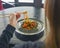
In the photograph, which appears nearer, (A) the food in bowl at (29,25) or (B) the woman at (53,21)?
(B) the woman at (53,21)

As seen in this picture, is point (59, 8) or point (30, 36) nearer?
point (59, 8)

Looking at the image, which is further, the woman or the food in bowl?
the food in bowl

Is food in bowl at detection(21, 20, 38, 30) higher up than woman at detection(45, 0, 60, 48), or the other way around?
woman at detection(45, 0, 60, 48)

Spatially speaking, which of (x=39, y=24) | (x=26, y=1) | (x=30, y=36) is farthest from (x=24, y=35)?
(x=26, y=1)

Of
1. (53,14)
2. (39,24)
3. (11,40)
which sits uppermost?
(53,14)

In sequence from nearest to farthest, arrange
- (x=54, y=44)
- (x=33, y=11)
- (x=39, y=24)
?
(x=54, y=44), (x=39, y=24), (x=33, y=11)

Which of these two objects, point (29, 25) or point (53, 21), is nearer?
point (53, 21)

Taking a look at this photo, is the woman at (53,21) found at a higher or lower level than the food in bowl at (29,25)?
higher

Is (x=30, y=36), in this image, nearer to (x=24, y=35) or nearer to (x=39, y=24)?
(x=24, y=35)

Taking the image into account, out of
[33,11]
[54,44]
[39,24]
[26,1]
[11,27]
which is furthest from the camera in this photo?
[26,1]

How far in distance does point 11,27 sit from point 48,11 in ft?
1.42

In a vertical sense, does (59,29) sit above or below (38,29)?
above

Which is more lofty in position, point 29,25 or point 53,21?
point 53,21

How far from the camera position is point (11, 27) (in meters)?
1.05
